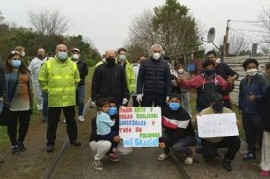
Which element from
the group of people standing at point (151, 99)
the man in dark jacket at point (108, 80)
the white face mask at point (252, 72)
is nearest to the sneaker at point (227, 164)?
the group of people standing at point (151, 99)

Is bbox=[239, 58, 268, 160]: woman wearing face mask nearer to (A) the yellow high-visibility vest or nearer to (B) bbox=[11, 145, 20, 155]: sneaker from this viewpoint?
(A) the yellow high-visibility vest

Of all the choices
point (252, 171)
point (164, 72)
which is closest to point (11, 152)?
point (164, 72)

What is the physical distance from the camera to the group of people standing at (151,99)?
729 centimetres

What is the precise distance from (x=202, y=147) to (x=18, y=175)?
3.26 metres

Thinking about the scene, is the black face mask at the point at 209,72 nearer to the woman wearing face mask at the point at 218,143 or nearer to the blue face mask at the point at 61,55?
the woman wearing face mask at the point at 218,143

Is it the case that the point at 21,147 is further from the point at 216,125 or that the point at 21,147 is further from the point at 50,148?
the point at 216,125

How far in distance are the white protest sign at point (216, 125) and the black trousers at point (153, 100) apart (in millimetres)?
1198

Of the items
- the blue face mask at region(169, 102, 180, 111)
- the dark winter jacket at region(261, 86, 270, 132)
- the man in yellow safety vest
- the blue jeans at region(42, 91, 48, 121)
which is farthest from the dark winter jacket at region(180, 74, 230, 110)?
the blue jeans at region(42, 91, 48, 121)

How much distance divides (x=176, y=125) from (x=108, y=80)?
1.65 meters

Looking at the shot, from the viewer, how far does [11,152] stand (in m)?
8.11

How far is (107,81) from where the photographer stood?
26.9 ft

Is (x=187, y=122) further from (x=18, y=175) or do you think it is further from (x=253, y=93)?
(x=18, y=175)

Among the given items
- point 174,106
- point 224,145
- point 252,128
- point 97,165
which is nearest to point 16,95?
point 97,165

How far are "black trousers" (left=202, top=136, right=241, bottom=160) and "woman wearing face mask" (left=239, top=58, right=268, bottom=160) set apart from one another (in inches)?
23.9
